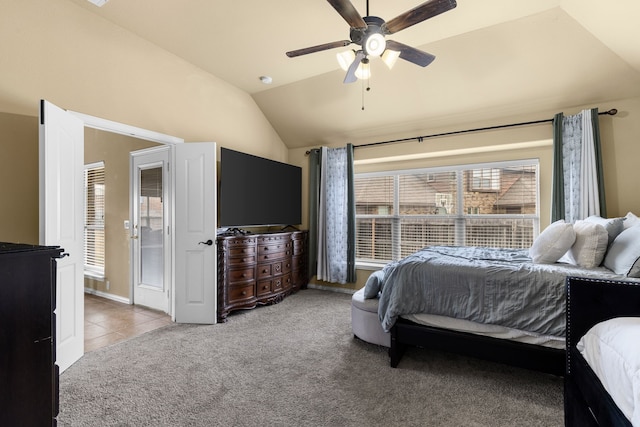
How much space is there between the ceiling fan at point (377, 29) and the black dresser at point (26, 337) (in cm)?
Answer: 198

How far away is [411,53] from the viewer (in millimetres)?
2381

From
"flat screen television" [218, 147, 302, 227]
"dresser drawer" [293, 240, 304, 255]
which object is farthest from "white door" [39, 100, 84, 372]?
"dresser drawer" [293, 240, 304, 255]

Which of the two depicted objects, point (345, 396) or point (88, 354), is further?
point (88, 354)

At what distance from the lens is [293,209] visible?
198 inches

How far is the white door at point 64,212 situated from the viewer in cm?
225

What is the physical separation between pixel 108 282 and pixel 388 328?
4.25m

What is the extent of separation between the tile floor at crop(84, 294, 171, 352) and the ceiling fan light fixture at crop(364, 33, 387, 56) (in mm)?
3464

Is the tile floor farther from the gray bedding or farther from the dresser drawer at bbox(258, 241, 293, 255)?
the gray bedding

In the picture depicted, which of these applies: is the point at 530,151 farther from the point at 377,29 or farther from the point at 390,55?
the point at 377,29

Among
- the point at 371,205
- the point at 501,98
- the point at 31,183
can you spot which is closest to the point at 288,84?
the point at 371,205

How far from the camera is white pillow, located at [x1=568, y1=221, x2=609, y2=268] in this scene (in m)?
2.29

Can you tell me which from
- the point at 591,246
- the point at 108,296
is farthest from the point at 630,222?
the point at 108,296

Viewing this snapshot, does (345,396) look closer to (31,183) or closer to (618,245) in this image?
(618,245)

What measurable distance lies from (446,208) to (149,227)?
422cm
